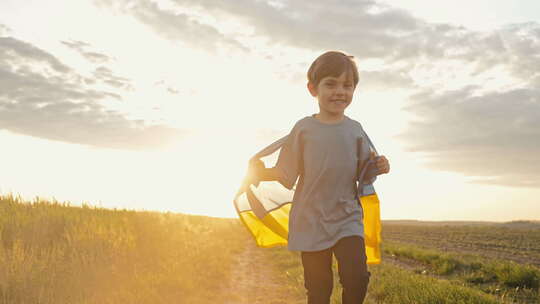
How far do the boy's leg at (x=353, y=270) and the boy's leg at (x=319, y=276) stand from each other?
150 millimetres

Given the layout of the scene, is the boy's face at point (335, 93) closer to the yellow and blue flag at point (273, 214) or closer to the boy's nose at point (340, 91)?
the boy's nose at point (340, 91)

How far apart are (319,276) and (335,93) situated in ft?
5.11

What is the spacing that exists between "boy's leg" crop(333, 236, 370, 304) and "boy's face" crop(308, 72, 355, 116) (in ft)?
3.69

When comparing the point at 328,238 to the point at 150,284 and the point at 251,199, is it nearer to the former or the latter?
the point at 251,199

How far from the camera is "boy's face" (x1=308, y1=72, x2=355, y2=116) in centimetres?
364

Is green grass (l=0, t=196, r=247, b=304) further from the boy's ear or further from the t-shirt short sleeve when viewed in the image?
the boy's ear

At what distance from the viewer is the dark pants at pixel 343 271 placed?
338cm

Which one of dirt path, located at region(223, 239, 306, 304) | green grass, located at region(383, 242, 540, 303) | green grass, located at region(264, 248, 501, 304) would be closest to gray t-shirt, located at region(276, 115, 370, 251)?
green grass, located at region(264, 248, 501, 304)

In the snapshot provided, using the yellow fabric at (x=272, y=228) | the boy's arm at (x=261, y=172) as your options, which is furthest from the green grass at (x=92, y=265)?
the boy's arm at (x=261, y=172)

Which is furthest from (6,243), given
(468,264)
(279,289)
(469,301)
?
(468,264)

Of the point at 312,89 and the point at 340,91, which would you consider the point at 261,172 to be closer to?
the point at 312,89

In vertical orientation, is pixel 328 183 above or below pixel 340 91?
below

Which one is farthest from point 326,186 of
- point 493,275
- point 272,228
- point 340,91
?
point 493,275

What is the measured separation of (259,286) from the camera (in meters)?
8.71
